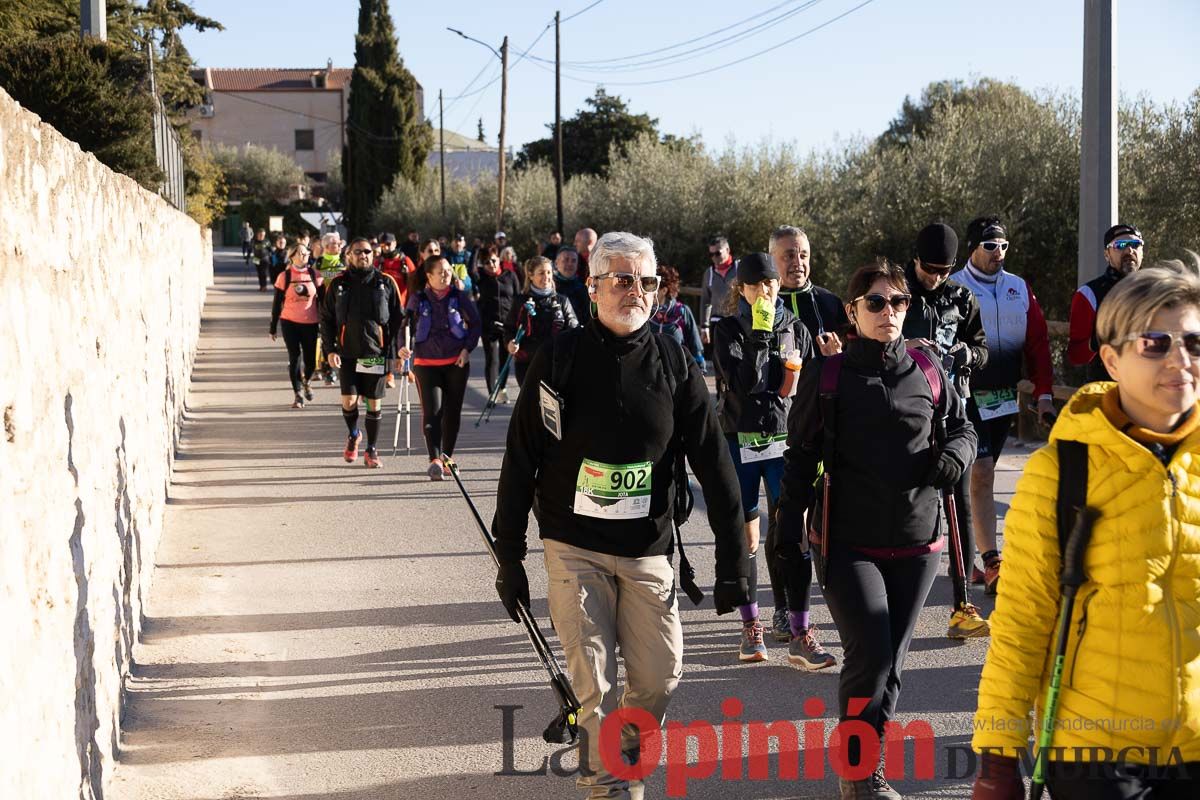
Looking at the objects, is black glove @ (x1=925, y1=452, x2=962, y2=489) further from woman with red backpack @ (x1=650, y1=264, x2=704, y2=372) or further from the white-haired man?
woman with red backpack @ (x1=650, y1=264, x2=704, y2=372)

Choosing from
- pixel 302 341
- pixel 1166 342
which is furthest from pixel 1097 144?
pixel 302 341

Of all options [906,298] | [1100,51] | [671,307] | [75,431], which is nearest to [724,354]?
[906,298]

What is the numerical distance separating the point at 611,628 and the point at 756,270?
→ 7.84ft

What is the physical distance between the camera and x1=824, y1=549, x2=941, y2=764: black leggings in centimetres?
432

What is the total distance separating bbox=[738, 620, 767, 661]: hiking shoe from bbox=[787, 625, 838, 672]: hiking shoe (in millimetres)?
164

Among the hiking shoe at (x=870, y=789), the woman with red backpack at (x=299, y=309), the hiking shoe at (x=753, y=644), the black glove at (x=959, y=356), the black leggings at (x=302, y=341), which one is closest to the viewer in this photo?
the hiking shoe at (x=870, y=789)

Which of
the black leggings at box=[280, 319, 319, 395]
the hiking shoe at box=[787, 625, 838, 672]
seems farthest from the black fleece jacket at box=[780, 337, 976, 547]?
the black leggings at box=[280, 319, 319, 395]

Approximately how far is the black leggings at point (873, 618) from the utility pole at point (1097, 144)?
6.67 meters

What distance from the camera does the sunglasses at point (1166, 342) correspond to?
2.75 m

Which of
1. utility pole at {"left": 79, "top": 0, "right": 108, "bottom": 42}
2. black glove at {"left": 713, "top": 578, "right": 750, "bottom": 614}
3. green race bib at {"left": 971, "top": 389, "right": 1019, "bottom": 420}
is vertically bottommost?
black glove at {"left": 713, "top": 578, "right": 750, "bottom": 614}

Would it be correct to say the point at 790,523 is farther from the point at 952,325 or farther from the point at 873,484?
the point at 952,325

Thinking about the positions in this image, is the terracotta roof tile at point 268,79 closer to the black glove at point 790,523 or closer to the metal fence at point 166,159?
the metal fence at point 166,159

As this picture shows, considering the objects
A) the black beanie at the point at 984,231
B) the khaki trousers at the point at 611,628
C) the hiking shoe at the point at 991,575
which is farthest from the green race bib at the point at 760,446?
the khaki trousers at the point at 611,628

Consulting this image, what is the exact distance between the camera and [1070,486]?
2818 millimetres
